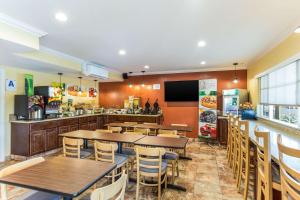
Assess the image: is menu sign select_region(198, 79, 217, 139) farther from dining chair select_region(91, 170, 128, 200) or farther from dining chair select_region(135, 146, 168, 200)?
dining chair select_region(91, 170, 128, 200)

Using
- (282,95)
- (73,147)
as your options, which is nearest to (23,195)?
(73,147)

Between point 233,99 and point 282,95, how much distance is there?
2042 mm

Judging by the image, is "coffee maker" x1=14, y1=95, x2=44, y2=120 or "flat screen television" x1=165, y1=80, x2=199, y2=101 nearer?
"coffee maker" x1=14, y1=95, x2=44, y2=120

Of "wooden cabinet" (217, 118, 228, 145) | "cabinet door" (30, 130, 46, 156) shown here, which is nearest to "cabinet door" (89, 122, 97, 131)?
"cabinet door" (30, 130, 46, 156)

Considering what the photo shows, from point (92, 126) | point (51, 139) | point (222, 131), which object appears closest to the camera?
point (51, 139)

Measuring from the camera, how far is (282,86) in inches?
147

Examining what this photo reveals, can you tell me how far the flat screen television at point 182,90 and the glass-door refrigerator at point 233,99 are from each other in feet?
3.50

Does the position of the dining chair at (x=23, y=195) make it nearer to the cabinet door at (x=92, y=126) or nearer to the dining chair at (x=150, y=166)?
the dining chair at (x=150, y=166)

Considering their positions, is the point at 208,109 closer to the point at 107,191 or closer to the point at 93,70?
the point at 93,70

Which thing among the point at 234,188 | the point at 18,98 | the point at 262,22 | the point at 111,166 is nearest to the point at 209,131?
the point at 234,188

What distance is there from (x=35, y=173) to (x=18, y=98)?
3.81 metres

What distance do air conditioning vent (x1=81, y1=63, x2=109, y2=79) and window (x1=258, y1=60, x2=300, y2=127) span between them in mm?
4970

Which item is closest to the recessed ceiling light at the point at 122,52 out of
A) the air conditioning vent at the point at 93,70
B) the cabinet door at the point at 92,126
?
the air conditioning vent at the point at 93,70

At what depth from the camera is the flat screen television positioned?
21.8ft
